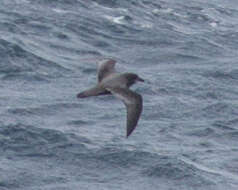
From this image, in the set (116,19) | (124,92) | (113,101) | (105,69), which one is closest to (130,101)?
(124,92)

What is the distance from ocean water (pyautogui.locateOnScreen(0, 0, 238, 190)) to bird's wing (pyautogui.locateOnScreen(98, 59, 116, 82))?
14.4 inches

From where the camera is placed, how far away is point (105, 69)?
18.9m

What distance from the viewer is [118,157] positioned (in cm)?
2455

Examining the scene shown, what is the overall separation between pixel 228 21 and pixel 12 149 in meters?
25.3

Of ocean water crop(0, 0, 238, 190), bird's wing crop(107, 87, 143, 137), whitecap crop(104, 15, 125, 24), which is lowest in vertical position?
ocean water crop(0, 0, 238, 190)

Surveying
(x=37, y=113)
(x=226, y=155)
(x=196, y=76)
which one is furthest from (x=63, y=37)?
(x=226, y=155)

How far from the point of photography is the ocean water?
23.5m

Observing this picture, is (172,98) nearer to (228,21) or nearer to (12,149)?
(12,149)

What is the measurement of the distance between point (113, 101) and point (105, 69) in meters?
10.8

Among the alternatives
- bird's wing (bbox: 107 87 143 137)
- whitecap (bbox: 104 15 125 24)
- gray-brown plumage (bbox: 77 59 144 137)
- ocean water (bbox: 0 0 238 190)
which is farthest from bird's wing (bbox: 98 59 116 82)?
whitecap (bbox: 104 15 125 24)

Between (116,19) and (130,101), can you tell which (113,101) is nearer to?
(116,19)

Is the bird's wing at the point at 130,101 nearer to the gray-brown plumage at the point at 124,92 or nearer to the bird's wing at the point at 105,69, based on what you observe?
the gray-brown plumage at the point at 124,92

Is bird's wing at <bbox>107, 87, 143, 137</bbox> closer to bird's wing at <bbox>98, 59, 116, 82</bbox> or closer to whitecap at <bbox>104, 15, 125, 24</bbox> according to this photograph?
bird's wing at <bbox>98, 59, 116, 82</bbox>

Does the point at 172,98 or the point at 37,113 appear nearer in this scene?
the point at 37,113
